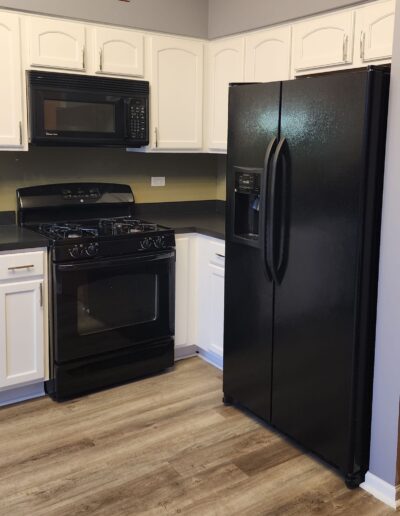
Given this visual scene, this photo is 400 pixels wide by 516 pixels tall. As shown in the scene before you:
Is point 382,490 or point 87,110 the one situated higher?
point 87,110

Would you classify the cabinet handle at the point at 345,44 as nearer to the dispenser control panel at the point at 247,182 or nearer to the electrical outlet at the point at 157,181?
the dispenser control panel at the point at 247,182

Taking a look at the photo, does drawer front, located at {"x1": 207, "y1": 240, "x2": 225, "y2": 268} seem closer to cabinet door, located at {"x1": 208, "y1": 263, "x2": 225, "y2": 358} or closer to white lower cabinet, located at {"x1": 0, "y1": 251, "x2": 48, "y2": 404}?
cabinet door, located at {"x1": 208, "y1": 263, "x2": 225, "y2": 358}

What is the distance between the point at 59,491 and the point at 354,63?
2.48 m

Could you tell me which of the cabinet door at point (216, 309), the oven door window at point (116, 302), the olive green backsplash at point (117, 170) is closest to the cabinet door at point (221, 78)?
the olive green backsplash at point (117, 170)

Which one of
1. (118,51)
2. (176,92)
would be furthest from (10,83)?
(176,92)

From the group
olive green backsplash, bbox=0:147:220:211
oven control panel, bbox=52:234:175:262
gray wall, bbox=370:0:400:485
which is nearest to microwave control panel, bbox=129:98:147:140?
olive green backsplash, bbox=0:147:220:211

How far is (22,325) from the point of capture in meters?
3.07

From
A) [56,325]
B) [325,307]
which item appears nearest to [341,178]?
[325,307]

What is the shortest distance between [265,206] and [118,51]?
152 cm

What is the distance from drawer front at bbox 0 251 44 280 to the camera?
2.95 metres

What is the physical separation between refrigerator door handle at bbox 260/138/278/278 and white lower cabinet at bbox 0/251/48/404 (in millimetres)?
1207

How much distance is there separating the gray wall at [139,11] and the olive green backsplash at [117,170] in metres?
0.83

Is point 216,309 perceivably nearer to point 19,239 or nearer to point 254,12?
point 19,239

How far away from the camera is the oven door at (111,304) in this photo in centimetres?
313
